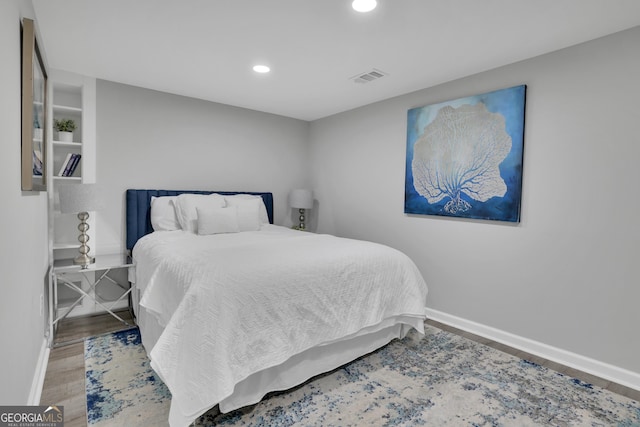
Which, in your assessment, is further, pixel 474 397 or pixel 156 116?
pixel 156 116

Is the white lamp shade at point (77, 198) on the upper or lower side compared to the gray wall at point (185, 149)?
lower

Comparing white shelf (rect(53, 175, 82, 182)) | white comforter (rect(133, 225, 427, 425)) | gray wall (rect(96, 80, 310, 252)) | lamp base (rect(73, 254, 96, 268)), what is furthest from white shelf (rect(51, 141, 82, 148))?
white comforter (rect(133, 225, 427, 425))

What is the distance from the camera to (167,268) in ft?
7.27

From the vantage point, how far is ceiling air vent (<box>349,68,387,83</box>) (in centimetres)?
304

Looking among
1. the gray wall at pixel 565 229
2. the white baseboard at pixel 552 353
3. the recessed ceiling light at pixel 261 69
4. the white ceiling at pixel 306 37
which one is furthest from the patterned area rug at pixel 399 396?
the recessed ceiling light at pixel 261 69

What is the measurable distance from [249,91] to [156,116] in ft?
3.47

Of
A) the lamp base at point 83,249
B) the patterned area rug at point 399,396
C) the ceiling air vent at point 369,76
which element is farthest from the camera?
the ceiling air vent at point 369,76

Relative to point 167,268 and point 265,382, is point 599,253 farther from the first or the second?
point 167,268

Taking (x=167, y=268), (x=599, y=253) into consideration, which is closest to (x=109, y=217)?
(x=167, y=268)

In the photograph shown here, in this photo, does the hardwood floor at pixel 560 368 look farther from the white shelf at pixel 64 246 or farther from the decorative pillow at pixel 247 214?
the white shelf at pixel 64 246

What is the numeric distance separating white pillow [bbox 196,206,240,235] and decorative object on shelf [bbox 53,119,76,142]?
1349 mm

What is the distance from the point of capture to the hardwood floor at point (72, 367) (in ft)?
6.22

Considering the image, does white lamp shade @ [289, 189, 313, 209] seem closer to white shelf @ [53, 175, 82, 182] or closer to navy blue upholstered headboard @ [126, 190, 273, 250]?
navy blue upholstered headboard @ [126, 190, 273, 250]

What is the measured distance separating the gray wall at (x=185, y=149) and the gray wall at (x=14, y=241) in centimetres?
151
